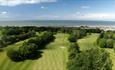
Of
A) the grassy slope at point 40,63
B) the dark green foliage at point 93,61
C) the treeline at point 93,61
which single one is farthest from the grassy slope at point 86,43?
the dark green foliage at point 93,61

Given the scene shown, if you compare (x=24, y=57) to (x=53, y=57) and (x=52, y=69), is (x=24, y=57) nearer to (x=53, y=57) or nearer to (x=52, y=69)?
(x=53, y=57)

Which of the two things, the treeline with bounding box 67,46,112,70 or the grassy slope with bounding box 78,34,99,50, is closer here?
the treeline with bounding box 67,46,112,70

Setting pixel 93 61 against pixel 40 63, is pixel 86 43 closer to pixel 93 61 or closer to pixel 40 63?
pixel 40 63

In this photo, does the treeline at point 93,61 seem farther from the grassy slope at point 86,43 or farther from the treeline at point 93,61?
the grassy slope at point 86,43

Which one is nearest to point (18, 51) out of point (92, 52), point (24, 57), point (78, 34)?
point (24, 57)

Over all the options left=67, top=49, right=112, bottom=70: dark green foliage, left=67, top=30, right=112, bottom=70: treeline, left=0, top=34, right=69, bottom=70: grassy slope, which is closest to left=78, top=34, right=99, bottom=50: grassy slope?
left=0, top=34, right=69, bottom=70: grassy slope

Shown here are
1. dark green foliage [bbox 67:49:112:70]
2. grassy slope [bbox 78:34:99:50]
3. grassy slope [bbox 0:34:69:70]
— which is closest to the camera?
dark green foliage [bbox 67:49:112:70]

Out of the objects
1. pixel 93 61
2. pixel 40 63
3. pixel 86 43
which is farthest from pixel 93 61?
pixel 86 43

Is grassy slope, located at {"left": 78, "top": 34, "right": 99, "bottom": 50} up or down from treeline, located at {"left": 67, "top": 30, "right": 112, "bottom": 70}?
down

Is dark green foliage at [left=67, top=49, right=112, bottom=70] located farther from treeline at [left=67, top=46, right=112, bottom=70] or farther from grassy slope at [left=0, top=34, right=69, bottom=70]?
grassy slope at [left=0, top=34, right=69, bottom=70]
